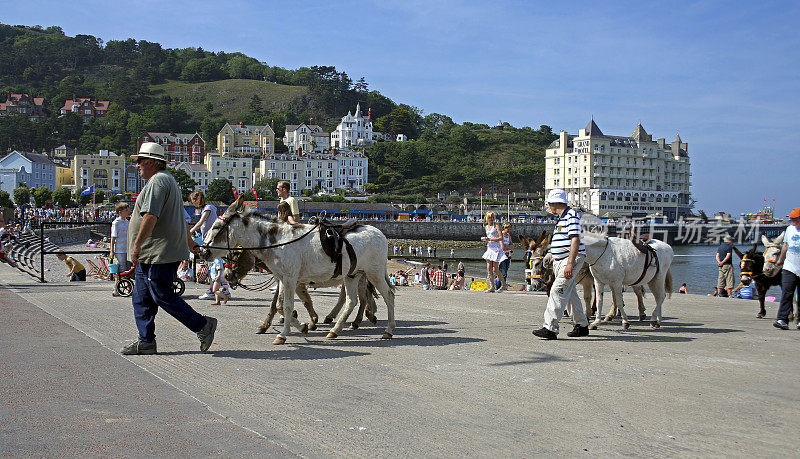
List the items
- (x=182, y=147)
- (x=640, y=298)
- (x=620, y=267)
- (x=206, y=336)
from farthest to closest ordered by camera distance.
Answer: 1. (x=182, y=147)
2. (x=640, y=298)
3. (x=620, y=267)
4. (x=206, y=336)

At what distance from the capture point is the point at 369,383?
18.9 ft

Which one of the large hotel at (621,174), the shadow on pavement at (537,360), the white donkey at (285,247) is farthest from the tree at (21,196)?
the large hotel at (621,174)

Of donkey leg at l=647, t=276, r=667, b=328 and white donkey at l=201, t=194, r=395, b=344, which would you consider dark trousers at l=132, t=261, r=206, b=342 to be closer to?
white donkey at l=201, t=194, r=395, b=344

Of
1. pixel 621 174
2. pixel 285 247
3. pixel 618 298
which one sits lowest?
pixel 618 298

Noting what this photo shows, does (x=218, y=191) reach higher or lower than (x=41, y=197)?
higher

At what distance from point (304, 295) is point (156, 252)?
2910 millimetres

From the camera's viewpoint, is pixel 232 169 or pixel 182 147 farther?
pixel 182 147

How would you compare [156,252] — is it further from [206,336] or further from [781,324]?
[781,324]

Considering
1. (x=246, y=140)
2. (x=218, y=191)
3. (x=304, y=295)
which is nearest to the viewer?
(x=304, y=295)

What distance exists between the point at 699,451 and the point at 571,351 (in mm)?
3475

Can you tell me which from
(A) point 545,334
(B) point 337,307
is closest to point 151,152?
(B) point 337,307

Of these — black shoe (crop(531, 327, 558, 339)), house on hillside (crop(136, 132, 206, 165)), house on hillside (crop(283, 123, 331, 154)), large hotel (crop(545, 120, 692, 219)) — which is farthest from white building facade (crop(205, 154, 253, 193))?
black shoe (crop(531, 327, 558, 339))

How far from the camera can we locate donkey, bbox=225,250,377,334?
8172mm

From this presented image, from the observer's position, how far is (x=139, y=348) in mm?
6664
